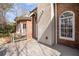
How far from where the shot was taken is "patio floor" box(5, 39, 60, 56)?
201 cm

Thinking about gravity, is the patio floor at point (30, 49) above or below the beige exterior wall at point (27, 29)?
below

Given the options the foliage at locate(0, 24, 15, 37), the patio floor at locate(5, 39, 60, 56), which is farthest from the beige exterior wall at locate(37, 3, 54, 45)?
the foliage at locate(0, 24, 15, 37)

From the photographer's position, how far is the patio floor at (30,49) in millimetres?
2008

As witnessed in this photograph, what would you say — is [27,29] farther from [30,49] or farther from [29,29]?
[30,49]

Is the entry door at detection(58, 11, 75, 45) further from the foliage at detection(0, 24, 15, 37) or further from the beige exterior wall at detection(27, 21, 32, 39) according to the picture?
the foliage at detection(0, 24, 15, 37)

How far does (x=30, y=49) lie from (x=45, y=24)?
44 cm

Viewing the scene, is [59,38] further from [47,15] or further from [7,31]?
[7,31]

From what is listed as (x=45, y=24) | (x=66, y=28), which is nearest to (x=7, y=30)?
(x=45, y=24)

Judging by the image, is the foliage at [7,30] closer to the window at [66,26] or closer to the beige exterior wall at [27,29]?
the beige exterior wall at [27,29]

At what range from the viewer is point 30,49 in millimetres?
2025

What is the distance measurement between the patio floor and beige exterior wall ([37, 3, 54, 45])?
10 cm

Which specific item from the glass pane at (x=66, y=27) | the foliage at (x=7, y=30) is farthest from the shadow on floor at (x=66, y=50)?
the foliage at (x=7, y=30)

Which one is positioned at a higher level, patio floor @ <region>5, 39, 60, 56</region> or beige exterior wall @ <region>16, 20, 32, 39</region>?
beige exterior wall @ <region>16, 20, 32, 39</region>

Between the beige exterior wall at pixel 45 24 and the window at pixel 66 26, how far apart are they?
13cm
